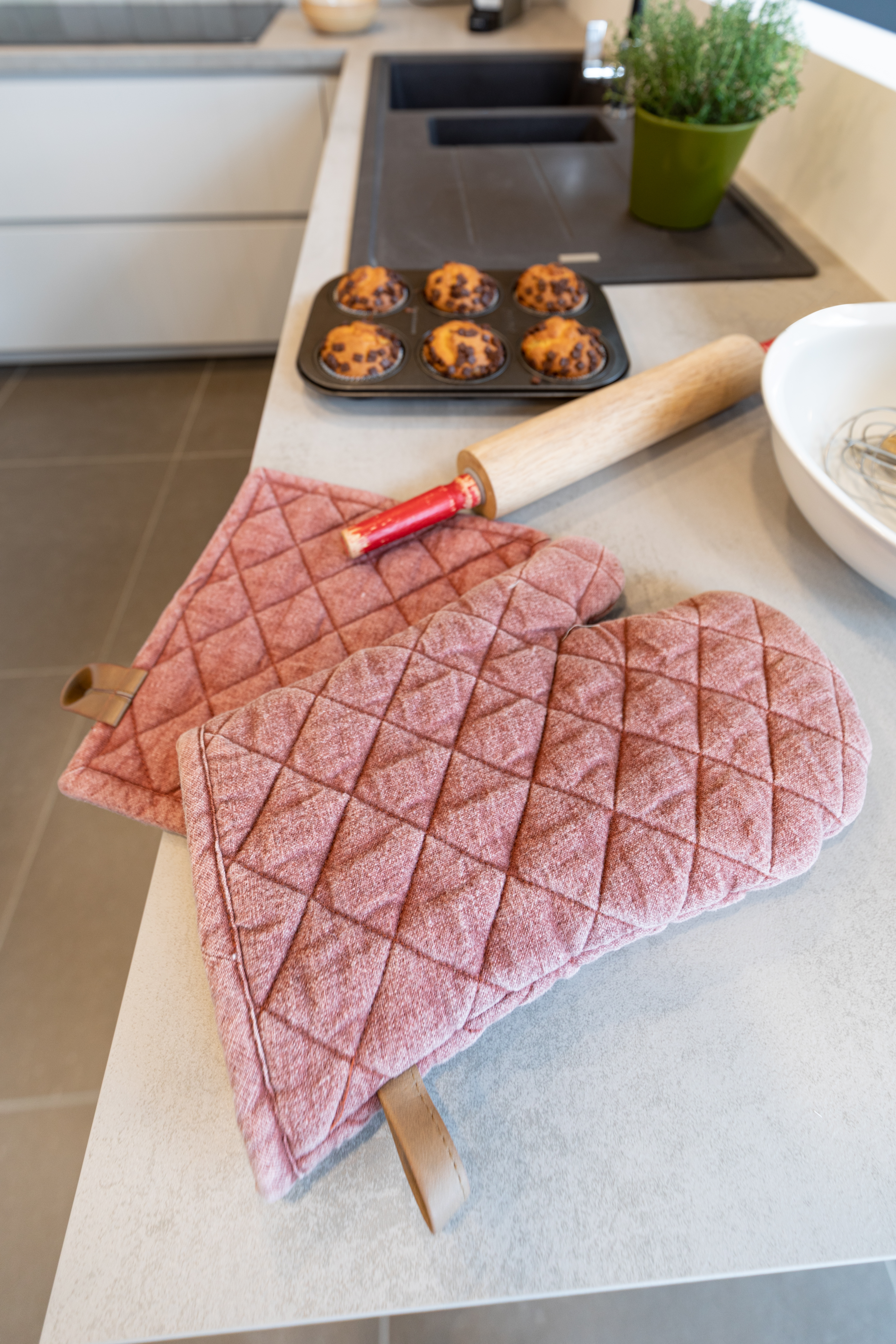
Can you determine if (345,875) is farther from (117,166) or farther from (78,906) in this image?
(117,166)

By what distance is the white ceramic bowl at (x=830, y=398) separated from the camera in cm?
44

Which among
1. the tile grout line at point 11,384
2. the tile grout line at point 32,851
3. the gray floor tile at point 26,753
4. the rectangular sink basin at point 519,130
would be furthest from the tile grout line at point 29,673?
the rectangular sink basin at point 519,130

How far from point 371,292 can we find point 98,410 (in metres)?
1.41

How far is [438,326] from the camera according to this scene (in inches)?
26.2

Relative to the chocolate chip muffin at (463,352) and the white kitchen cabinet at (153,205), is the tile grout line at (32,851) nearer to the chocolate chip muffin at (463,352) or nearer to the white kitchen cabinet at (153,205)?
the chocolate chip muffin at (463,352)

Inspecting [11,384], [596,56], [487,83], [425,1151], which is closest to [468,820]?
[425,1151]

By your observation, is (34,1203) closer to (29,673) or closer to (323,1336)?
(323,1336)

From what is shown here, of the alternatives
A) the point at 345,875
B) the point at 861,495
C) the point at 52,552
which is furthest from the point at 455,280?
the point at 52,552

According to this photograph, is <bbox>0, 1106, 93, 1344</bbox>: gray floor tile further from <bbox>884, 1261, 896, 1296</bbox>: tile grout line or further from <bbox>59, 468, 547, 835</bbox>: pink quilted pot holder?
<bbox>884, 1261, 896, 1296</bbox>: tile grout line

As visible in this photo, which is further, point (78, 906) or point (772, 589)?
point (78, 906)

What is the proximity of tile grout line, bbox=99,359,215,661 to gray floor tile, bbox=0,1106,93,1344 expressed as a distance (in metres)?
0.74

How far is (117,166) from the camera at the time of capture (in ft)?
4.83

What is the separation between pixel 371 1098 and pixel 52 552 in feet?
4.92

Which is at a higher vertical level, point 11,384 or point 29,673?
point 11,384
